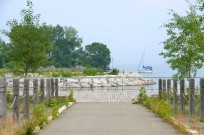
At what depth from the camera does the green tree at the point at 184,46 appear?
26625mm

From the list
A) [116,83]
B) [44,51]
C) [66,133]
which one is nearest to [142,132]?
[66,133]

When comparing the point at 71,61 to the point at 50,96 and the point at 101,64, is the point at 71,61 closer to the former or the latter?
the point at 101,64

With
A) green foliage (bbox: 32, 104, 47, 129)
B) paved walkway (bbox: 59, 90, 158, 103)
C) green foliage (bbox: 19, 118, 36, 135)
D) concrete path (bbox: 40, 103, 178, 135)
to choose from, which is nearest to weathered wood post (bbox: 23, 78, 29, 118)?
concrete path (bbox: 40, 103, 178, 135)

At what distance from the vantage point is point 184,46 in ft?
90.3

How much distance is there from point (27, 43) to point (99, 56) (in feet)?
264

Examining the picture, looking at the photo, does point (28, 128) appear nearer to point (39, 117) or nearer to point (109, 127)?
point (39, 117)

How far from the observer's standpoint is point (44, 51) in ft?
106

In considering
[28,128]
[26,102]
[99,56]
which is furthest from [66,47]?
[28,128]

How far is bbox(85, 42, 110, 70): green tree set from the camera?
368 feet

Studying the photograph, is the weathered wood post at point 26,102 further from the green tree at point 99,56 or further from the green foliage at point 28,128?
the green tree at point 99,56

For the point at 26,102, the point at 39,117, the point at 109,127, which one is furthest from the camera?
the point at 26,102

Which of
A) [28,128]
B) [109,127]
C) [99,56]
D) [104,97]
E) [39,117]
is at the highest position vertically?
[99,56]

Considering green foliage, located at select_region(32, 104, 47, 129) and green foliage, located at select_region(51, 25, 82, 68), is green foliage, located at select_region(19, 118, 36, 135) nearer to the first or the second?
green foliage, located at select_region(32, 104, 47, 129)

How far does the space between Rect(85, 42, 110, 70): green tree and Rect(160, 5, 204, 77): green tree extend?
8370cm
